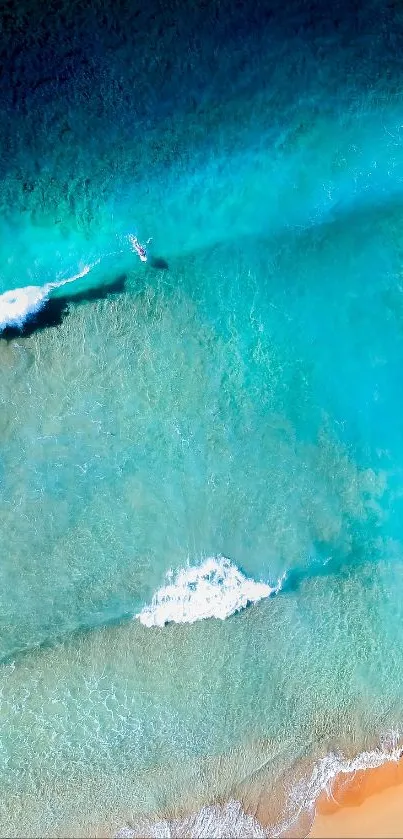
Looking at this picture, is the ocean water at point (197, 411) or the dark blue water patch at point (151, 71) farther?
the dark blue water patch at point (151, 71)

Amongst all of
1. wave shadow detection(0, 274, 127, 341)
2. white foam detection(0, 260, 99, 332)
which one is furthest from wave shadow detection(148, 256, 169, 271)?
white foam detection(0, 260, 99, 332)

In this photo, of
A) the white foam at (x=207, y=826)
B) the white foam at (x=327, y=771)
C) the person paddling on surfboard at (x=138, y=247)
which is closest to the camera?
the white foam at (x=207, y=826)

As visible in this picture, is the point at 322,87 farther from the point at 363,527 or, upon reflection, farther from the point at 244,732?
the point at 244,732

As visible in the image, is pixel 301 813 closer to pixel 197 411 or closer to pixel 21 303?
pixel 197 411

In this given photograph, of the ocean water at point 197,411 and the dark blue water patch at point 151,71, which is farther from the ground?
the dark blue water patch at point 151,71

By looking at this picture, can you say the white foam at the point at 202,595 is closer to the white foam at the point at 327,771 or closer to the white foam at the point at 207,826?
the white foam at the point at 327,771

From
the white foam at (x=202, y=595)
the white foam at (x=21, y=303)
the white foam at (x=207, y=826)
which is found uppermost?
the white foam at (x=21, y=303)

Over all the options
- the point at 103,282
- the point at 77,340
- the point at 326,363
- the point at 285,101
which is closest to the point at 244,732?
the point at 326,363

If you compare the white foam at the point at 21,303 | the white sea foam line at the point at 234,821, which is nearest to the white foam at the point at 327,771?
the white sea foam line at the point at 234,821
